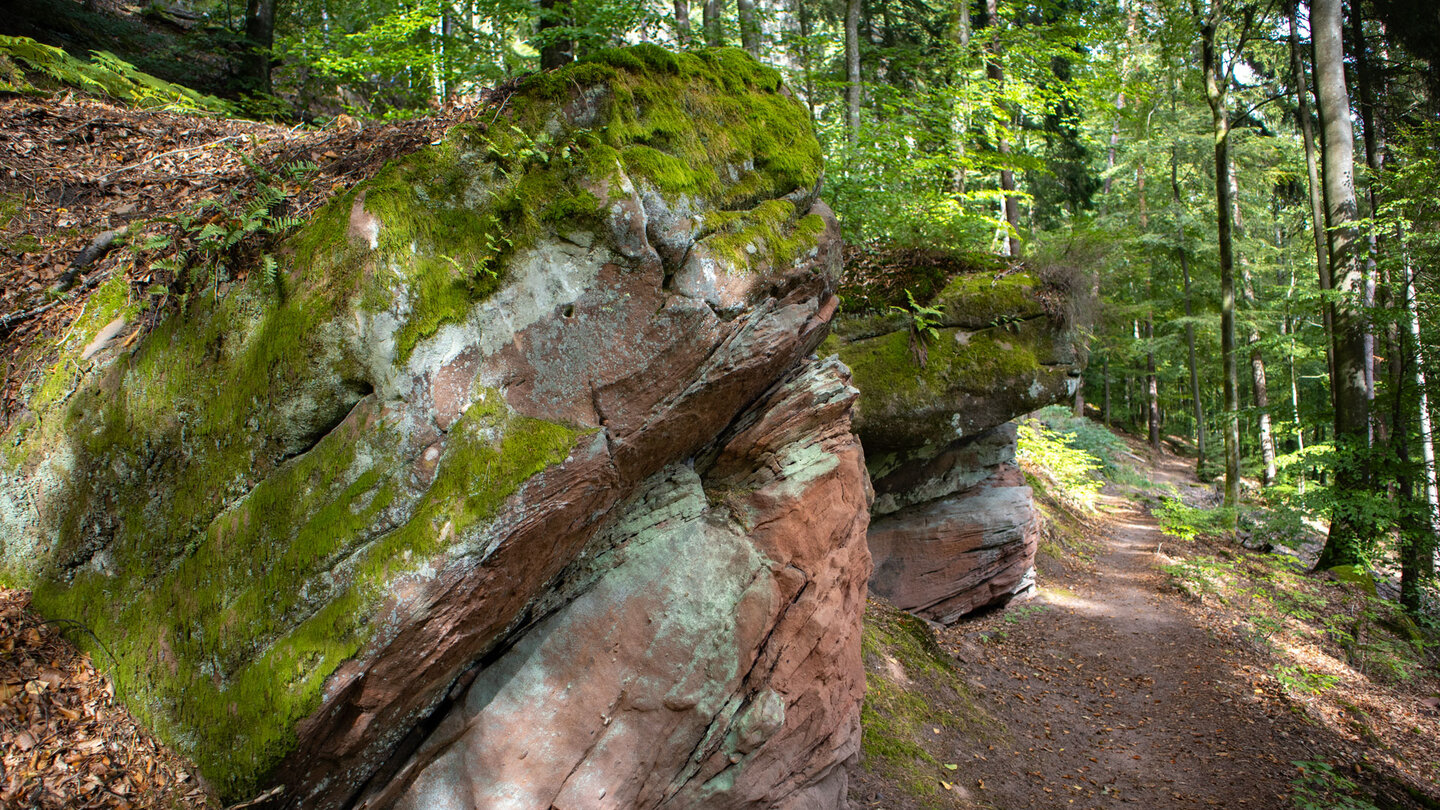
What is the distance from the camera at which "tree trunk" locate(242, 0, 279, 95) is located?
383 inches

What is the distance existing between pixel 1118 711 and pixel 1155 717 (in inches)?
16.2

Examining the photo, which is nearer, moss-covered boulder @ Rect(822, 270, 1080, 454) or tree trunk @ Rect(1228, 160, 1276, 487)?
moss-covered boulder @ Rect(822, 270, 1080, 454)

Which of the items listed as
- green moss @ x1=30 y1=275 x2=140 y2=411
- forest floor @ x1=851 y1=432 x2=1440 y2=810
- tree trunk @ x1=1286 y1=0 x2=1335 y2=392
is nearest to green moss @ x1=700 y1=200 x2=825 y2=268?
green moss @ x1=30 y1=275 x2=140 y2=411

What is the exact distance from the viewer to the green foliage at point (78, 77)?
20.5 feet

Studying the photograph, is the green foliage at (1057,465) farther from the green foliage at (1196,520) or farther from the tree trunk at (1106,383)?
the tree trunk at (1106,383)

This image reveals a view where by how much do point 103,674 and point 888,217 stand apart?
980cm

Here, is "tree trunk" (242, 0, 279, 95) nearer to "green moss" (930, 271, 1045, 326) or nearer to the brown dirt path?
"green moss" (930, 271, 1045, 326)

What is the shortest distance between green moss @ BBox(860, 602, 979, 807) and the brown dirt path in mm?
355

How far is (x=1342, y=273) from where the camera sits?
12359 millimetres

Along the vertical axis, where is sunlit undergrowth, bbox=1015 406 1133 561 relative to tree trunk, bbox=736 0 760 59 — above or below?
below

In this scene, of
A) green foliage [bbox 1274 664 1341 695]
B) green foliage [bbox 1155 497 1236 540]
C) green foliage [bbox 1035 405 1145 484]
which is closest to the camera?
green foliage [bbox 1274 664 1341 695]

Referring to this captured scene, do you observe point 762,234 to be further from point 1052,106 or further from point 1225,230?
point 1225,230

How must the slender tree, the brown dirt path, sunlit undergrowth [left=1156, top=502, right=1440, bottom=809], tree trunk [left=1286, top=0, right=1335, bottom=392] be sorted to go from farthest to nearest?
the slender tree, tree trunk [left=1286, top=0, right=1335, bottom=392], sunlit undergrowth [left=1156, top=502, right=1440, bottom=809], the brown dirt path

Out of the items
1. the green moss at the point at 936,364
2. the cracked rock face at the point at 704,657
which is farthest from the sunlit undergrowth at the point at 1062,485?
the cracked rock face at the point at 704,657
